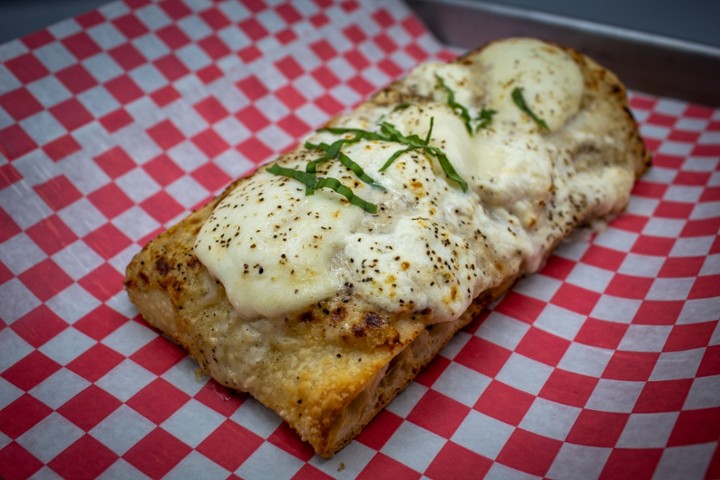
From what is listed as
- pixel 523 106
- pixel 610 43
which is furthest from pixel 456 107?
pixel 610 43

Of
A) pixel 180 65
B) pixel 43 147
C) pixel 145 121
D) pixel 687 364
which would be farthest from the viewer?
pixel 180 65

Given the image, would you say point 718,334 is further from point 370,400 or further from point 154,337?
point 154,337

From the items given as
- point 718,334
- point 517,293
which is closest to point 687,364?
point 718,334

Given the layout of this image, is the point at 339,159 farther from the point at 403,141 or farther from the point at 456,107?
the point at 456,107

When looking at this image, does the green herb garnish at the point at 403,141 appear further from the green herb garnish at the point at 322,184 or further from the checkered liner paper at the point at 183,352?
the checkered liner paper at the point at 183,352

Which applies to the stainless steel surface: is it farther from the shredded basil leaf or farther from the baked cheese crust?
the shredded basil leaf

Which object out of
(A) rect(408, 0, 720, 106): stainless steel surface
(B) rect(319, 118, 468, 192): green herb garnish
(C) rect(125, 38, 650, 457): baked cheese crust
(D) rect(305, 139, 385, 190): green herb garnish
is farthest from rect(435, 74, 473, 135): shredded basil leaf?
(A) rect(408, 0, 720, 106): stainless steel surface
